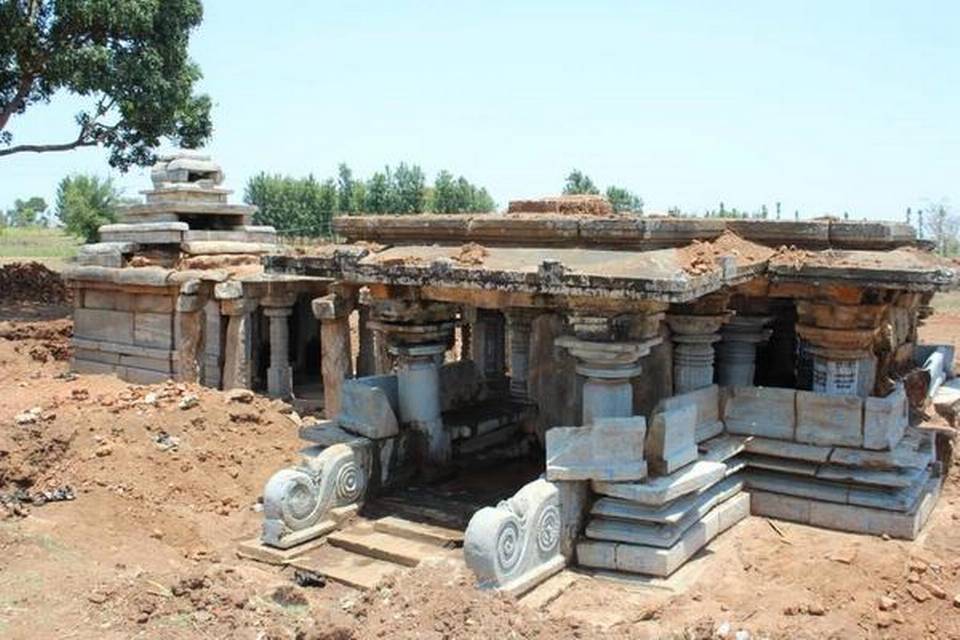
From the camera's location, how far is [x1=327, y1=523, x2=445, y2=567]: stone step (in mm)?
5926

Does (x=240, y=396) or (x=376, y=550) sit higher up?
(x=240, y=396)

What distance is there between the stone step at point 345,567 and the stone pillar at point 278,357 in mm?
7110

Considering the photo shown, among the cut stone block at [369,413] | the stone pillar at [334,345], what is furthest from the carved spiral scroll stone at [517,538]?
the stone pillar at [334,345]

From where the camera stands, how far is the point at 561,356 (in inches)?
299

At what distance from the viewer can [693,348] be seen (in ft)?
22.7

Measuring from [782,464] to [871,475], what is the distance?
62 cm

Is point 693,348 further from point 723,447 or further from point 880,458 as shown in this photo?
point 880,458

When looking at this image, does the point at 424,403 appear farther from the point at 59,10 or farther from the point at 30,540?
the point at 59,10

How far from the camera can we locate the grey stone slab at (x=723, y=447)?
650cm

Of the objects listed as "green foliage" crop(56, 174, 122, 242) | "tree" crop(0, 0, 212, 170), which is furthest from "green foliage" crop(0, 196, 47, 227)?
"tree" crop(0, 0, 212, 170)

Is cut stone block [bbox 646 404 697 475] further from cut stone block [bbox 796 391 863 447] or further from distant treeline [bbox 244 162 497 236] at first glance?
distant treeline [bbox 244 162 497 236]

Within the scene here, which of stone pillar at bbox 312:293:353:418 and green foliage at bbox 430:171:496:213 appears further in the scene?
green foliage at bbox 430:171:496:213

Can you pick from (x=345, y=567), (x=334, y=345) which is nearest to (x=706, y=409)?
(x=345, y=567)

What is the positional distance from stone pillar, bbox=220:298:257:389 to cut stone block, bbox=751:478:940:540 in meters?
8.23
